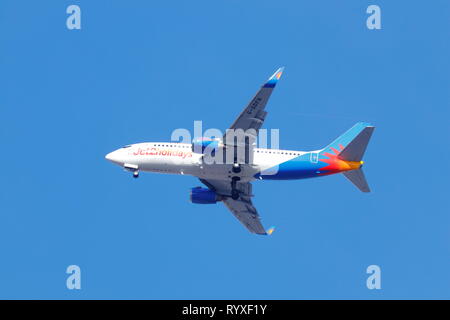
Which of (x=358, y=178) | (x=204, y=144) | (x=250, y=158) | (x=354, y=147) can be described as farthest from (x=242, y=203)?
(x=354, y=147)

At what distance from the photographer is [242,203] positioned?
89125mm

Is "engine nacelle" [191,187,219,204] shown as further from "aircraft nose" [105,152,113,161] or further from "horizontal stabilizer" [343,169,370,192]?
"horizontal stabilizer" [343,169,370,192]

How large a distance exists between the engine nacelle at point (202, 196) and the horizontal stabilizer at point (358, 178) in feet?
48.6

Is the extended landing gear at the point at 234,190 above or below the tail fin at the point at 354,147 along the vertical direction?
below

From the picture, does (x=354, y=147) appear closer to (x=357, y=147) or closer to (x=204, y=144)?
(x=357, y=147)

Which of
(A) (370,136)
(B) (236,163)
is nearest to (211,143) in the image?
(B) (236,163)

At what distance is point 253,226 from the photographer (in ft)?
297

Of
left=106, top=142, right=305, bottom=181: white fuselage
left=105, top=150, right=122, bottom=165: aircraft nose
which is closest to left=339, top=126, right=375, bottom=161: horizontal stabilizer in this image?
left=106, top=142, right=305, bottom=181: white fuselage

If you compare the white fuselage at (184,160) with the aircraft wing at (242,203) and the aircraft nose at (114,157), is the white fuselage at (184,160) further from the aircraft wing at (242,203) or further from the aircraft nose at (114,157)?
the aircraft wing at (242,203)

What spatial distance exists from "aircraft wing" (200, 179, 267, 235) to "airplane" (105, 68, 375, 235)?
179 cm

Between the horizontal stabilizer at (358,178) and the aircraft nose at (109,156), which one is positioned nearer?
the horizontal stabilizer at (358,178)

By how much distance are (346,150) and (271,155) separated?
7.04 meters

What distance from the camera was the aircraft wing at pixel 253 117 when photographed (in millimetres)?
73812

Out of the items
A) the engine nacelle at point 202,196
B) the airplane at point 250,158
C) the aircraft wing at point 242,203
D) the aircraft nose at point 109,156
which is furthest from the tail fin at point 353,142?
the aircraft nose at point 109,156
